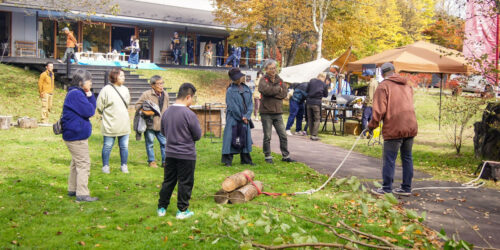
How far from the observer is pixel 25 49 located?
1081 inches

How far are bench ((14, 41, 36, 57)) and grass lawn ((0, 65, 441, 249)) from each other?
18886 millimetres

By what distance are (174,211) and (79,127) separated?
1.77 meters

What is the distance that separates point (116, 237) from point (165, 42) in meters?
30.3

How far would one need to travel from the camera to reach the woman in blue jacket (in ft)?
21.1

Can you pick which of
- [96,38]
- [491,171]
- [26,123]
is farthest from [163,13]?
[491,171]

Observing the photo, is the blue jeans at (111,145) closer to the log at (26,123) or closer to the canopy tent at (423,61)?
the log at (26,123)

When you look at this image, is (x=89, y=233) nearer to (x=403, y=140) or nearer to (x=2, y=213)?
(x=2, y=213)

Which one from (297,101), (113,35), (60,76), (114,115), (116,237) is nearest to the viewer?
(116,237)

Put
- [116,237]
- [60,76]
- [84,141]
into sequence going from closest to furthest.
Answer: [116,237] → [84,141] → [60,76]

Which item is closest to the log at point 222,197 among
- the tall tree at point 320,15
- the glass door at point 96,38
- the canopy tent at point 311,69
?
the canopy tent at point 311,69

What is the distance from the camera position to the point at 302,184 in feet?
25.4

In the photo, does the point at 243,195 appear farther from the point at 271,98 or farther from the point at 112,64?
the point at 112,64

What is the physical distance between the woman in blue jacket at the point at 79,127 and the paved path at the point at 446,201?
4469 millimetres

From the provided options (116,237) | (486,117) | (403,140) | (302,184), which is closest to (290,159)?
(302,184)
